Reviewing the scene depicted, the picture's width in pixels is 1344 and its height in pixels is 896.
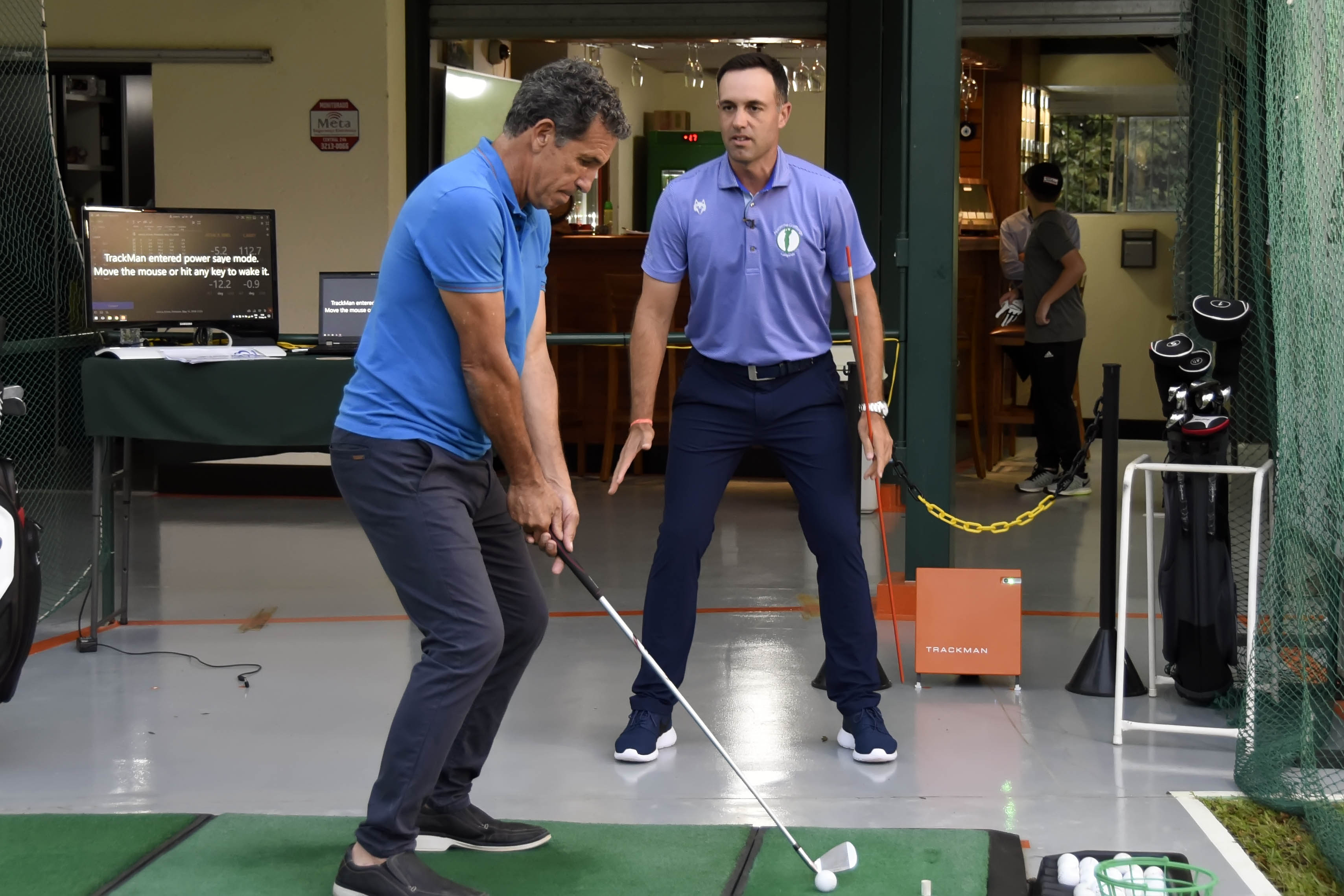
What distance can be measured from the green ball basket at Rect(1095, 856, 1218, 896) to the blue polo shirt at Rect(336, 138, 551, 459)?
1400 millimetres

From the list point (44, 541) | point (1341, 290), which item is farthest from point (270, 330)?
point (1341, 290)

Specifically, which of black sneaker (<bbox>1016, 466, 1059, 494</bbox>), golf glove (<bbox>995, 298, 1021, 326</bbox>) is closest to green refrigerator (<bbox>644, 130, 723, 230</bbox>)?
golf glove (<bbox>995, 298, 1021, 326</bbox>)

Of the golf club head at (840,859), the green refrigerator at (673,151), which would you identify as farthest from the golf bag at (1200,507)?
the green refrigerator at (673,151)

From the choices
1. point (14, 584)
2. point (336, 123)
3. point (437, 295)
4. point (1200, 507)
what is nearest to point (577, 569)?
point (437, 295)

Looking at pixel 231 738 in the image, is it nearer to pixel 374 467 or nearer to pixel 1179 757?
pixel 374 467

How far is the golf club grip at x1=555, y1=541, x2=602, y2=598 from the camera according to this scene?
290cm

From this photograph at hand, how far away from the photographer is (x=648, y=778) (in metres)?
3.66

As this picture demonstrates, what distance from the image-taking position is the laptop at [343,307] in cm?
547

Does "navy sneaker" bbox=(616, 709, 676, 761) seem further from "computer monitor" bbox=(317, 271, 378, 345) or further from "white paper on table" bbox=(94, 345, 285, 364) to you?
"computer monitor" bbox=(317, 271, 378, 345)

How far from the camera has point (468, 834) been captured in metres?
3.13

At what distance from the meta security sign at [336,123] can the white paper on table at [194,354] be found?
2954mm

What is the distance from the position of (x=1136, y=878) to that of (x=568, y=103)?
173 centimetres

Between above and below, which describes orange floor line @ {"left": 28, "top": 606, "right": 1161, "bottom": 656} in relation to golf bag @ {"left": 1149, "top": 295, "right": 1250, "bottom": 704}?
A: below

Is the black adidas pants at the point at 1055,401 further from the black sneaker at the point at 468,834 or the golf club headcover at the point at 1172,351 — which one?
the black sneaker at the point at 468,834
